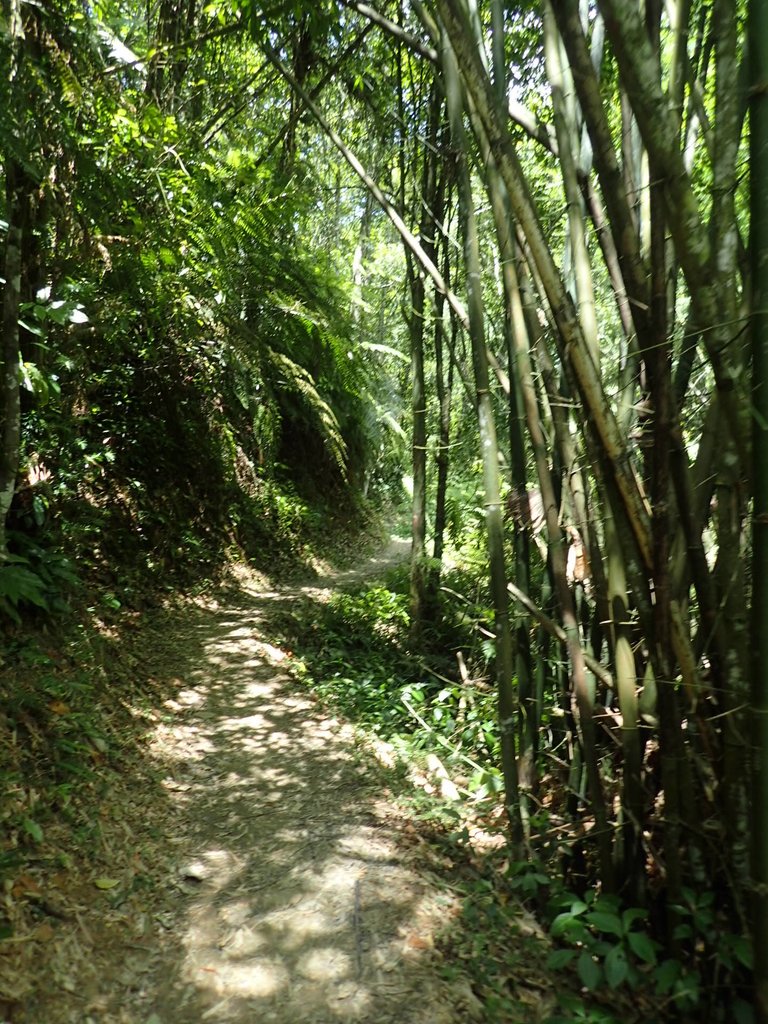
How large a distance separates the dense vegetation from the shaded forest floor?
409 millimetres

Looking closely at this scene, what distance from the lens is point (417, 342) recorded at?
6.03 metres

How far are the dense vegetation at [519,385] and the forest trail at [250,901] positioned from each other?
475 millimetres

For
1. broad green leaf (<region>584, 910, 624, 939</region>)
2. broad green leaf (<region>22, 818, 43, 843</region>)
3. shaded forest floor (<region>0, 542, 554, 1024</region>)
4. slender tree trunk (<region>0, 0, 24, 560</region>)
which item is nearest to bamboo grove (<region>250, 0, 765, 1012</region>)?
broad green leaf (<region>584, 910, 624, 939</region>)

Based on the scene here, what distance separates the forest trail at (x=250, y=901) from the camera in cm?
222

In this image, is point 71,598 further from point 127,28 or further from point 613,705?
point 127,28

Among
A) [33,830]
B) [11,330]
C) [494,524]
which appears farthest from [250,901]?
[11,330]

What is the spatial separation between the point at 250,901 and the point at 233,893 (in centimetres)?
9

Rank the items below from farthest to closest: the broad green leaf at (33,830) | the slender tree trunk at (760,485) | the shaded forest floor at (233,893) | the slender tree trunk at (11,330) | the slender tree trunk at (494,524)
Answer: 1. the slender tree trunk at (11,330)
2. the slender tree trunk at (494,524)
3. the broad green leaf at (33,830)
4. the shaded forest floor at (233,893)
5. the slender tree trunk at (760,485)

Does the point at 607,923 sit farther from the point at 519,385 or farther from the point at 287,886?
the point at 519,385

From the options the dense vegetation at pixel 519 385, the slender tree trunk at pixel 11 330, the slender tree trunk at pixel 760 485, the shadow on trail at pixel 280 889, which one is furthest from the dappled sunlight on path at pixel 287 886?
the slender tree trunk at pixel 11 330

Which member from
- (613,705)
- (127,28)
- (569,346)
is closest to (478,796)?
(613,705)

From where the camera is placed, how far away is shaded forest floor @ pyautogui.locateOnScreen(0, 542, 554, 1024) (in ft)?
7.28

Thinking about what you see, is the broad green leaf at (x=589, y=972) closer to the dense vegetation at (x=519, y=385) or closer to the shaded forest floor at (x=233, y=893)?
the dense vegetation at (x=519, y=385)

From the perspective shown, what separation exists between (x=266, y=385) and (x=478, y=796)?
4613mm
